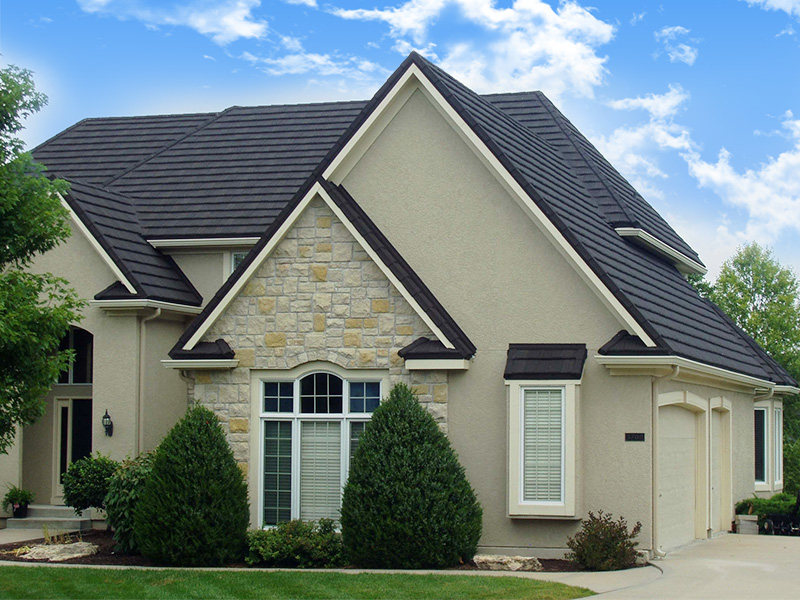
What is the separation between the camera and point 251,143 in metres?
24.8

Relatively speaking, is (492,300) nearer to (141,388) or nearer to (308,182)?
(308,182)

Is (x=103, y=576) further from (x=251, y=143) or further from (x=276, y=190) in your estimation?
(x=251, y=143)

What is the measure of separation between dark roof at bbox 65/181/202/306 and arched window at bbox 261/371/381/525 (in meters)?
4.00

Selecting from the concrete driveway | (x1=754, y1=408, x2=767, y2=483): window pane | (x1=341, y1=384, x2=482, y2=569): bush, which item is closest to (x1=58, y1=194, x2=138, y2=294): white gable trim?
(x1=341, y1=384, x2=482, y2=569): bush

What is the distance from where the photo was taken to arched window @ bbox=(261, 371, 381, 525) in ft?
54.4

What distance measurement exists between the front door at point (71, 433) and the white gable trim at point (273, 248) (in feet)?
16.3

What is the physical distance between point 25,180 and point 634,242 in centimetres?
1145

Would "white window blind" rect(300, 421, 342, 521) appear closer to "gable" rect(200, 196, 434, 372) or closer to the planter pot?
"gable" rect(200, 196, 434, 372)

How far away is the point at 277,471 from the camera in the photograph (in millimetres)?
16828

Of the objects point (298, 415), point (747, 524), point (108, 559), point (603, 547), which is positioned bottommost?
point (747, 524)

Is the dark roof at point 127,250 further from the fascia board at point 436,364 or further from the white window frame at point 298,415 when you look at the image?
the fascia board at point 436,364

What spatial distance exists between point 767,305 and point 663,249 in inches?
1053

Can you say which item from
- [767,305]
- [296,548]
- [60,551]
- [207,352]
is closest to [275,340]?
[207,352]

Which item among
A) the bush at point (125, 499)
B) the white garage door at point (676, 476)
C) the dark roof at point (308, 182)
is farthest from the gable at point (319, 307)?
the white garage door at point (676, 476)
